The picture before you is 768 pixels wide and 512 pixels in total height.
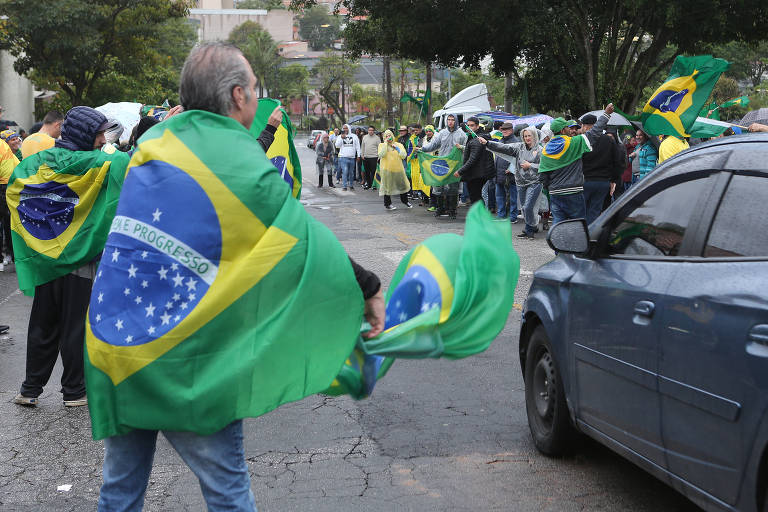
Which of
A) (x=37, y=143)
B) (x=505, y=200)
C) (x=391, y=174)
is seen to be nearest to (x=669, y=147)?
(x=505, y=200)

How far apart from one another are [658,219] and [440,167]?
14.2 meters

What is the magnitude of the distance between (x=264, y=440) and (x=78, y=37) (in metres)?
32.4

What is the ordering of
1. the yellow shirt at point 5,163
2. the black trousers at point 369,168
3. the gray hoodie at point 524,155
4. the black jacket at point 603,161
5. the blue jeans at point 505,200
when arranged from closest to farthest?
1. the yellow shirt at point 5,163
2. the black jacket at point 603,161
3. the gray hoodie at point 524,155
4. the blue jeans at point 505,200
5. the black trousers at point 369,168

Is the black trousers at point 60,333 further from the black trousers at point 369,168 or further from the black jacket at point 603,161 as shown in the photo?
the black trousers at point 369,168

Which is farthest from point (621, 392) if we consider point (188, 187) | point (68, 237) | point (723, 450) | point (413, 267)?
point (68, 237)

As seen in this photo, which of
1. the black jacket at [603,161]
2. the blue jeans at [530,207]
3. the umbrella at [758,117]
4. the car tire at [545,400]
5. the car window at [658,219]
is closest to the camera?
the car window at [658,219]

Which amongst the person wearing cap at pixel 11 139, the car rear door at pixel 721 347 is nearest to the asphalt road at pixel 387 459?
the car rear door at pixel 721 347

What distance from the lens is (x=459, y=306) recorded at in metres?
3.00

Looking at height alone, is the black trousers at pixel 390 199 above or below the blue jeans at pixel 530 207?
below

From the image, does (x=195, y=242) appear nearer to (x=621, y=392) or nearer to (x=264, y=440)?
(x=621, y=392)

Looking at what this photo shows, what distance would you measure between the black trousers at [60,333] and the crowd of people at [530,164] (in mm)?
7059

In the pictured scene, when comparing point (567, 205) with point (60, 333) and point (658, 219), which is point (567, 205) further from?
point (658, 219)

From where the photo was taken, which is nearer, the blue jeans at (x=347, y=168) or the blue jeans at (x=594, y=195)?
the blue jeans at (x=594, y=195)

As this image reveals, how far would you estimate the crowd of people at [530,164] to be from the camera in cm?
1293
